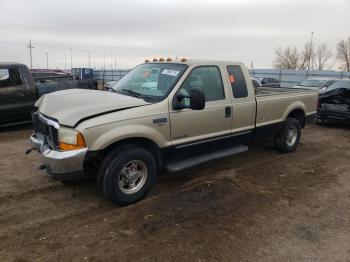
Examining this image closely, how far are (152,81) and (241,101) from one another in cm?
157

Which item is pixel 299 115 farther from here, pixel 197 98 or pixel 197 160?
pixel 197 98

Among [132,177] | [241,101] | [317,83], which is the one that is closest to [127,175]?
[132,177]

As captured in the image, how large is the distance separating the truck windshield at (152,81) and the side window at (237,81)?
974 millimetres

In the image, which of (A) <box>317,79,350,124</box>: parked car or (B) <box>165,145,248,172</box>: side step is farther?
(A) <box>317,79,350,124</box>: parked car

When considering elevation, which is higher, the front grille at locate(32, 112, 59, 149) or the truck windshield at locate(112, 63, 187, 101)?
the truck windshield at locate(112, 63, 187, 101)

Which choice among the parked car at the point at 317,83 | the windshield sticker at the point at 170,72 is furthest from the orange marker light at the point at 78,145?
the parked car at the point at 317,83

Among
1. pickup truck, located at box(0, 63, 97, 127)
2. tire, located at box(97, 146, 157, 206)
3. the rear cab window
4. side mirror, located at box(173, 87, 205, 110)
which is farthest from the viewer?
pickup truck, located at box(0, 63, 97, 127)

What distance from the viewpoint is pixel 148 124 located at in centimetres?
455

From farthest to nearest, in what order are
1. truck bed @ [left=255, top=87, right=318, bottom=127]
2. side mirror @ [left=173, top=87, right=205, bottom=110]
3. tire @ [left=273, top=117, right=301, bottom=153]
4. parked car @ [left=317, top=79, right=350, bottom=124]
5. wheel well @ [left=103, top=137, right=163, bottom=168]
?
1. parked car @ [left=317, top=79, right=350, bottom=124]
2. tire @ [left=273, top=117, right=301, bottom=153]
3. truck bed @ [left=255, top=87, right=318, bottom=127]
4. side mirror @ [left=173, top=87, right=205, bottom=110]
5. wheel well @ [left=103, top=137, right=163, bottom=168]

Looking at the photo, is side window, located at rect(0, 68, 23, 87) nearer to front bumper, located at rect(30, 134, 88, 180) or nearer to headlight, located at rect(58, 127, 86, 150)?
front bumper, located at rect(30, 134, 88, 180)

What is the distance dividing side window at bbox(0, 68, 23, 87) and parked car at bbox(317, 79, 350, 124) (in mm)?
8896

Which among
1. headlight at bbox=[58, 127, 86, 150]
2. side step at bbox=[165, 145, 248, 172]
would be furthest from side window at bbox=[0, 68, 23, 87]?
side step at bbox=[165, 145, 248, 172]

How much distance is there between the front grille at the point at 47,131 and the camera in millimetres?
4287

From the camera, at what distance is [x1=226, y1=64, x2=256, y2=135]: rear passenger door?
18.8 feet
